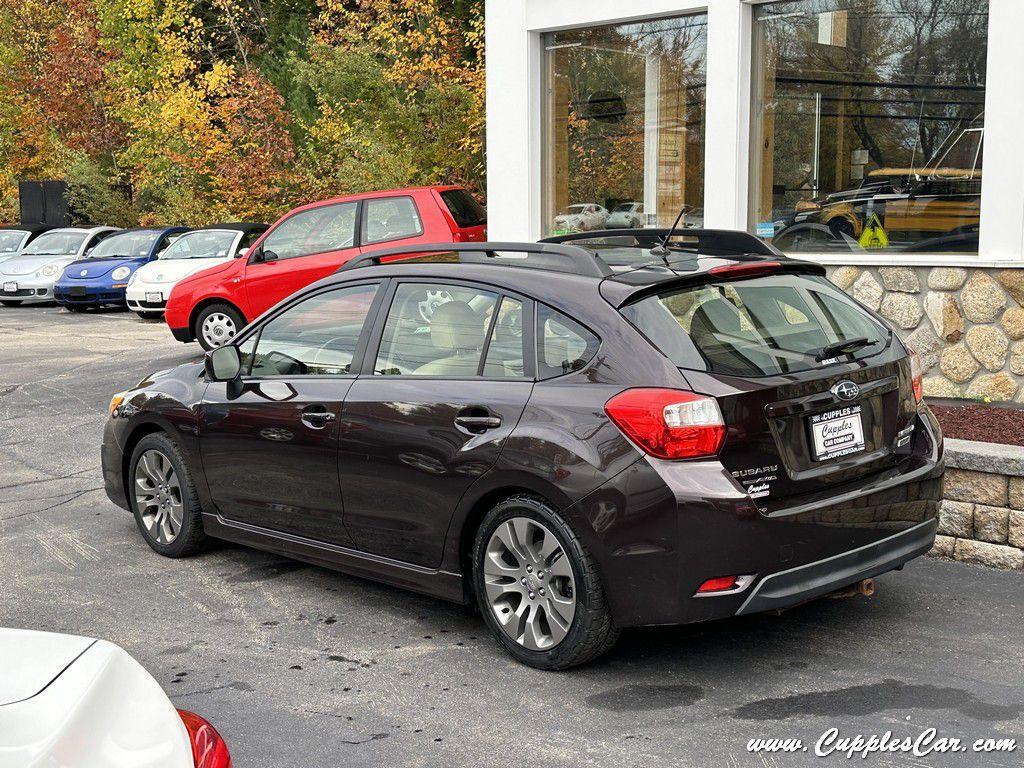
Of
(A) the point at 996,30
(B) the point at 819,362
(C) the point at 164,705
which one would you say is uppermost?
(A) the point at 996,30

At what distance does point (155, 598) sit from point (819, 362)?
3297mm

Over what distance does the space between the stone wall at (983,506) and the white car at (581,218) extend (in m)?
6.28

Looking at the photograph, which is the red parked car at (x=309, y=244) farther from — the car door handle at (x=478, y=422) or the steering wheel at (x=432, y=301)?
the car door handle at (x=478, y=422)

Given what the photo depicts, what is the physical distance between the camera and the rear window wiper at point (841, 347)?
180 inches

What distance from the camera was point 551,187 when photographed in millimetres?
12047

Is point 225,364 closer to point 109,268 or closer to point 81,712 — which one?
point 81,712

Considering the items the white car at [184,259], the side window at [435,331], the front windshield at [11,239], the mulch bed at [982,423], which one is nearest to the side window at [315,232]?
the white car at [184,259]

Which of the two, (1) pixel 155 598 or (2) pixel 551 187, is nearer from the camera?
(1) pixel 155 598

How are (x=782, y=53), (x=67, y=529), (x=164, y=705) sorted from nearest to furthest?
(x=164, y=705) → (x=67, y=529) → (x=782, y=53)

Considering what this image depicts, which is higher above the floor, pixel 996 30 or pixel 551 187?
pixel 996 30

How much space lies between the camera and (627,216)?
11562 millimetres

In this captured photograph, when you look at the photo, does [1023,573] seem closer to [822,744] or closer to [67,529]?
[822,744]

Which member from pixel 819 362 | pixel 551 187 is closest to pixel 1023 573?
pixel 819 362

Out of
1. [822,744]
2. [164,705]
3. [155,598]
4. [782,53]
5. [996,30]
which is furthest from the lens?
[782,53]
